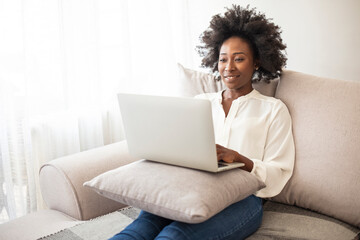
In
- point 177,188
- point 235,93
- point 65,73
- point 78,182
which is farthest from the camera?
point 65,73

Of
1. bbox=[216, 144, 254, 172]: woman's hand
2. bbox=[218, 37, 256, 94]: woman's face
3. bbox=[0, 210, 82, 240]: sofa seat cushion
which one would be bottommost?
bbox=[0, 210, 82, 240]: sofa seat cushion

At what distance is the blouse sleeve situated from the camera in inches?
58.3

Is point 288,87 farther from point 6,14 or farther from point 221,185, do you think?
point 6,14

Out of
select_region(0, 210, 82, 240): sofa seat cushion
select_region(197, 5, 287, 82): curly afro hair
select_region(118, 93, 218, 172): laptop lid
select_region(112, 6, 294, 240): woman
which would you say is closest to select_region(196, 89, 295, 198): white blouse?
select_region(112, 6, 294, 240): woman

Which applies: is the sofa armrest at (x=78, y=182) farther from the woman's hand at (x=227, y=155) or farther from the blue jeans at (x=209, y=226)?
the woman's hand at (x=227, y=155)

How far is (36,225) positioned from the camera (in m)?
1.56

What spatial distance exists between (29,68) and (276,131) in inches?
42.0

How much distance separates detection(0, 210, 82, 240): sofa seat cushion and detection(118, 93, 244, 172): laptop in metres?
0.43

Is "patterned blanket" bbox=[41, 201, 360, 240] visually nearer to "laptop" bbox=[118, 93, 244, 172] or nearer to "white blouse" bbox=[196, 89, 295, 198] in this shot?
"white blouse" bbox=[196, 89, 295, 198]

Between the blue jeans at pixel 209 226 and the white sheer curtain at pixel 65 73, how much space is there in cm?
79

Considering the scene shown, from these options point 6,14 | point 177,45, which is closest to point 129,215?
point 6,14

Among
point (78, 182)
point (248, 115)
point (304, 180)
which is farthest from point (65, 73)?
point (304, 180)

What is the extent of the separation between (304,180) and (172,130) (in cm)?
Result: 57

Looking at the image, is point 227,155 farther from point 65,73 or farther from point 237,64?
point 65,73
